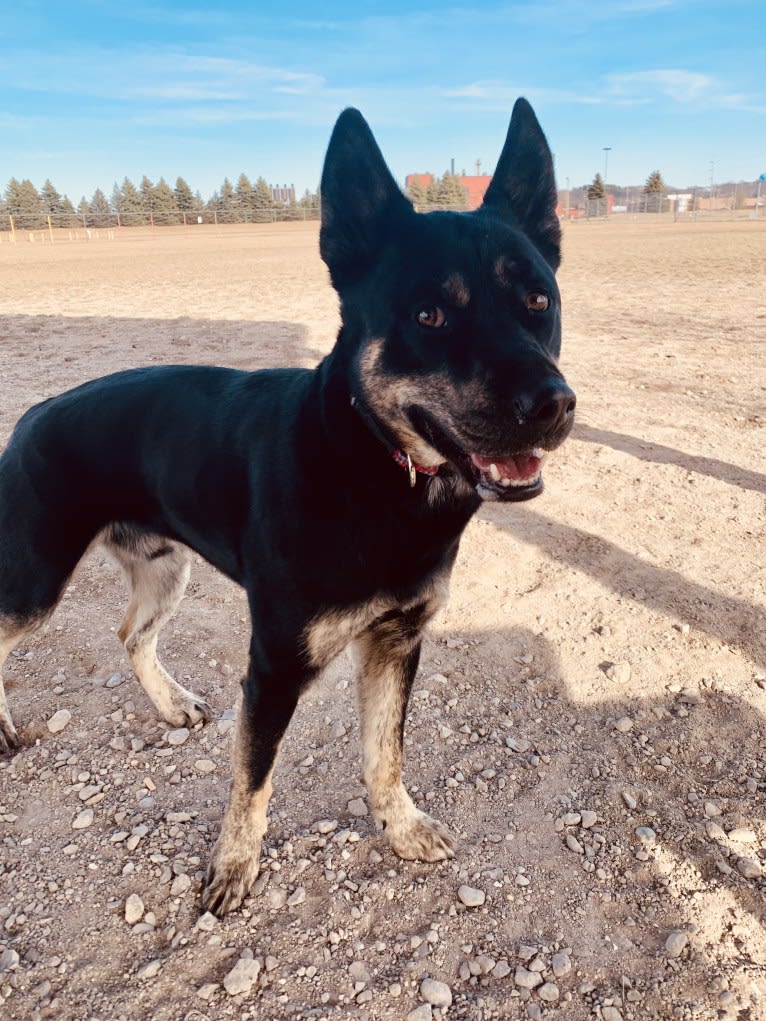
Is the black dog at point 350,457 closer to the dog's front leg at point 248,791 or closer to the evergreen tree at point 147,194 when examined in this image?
the dog's front leg at point 248,791

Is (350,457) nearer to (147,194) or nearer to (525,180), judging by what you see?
(525,180)

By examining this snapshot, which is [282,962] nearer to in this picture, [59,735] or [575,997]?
[575,997]

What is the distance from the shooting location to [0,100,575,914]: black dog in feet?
6.94

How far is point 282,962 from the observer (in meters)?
2.31

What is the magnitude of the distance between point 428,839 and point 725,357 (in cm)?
896

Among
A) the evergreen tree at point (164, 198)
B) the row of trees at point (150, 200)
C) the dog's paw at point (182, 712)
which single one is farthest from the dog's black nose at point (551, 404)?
the evergreen tree at point (164, 198)

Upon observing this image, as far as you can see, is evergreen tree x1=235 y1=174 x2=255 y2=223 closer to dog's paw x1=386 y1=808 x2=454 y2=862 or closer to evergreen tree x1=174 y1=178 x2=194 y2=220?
evergreen tree x1=174 y1=178 x2=194 y2=220

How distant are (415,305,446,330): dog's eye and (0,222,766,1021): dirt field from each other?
198 cm

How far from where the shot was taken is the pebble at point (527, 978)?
7.28 feet

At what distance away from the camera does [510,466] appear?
209 centimetres

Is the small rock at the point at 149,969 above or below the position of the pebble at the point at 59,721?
below

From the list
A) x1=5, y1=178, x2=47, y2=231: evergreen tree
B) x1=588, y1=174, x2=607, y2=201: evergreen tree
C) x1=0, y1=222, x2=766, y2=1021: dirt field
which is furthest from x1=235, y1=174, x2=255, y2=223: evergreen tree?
x1=0, y1=222, x2=766, y2=1021: dirt field

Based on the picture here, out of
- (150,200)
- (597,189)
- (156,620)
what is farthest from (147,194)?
→ (156,620)

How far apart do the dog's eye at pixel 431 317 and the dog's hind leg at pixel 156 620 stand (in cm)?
175
